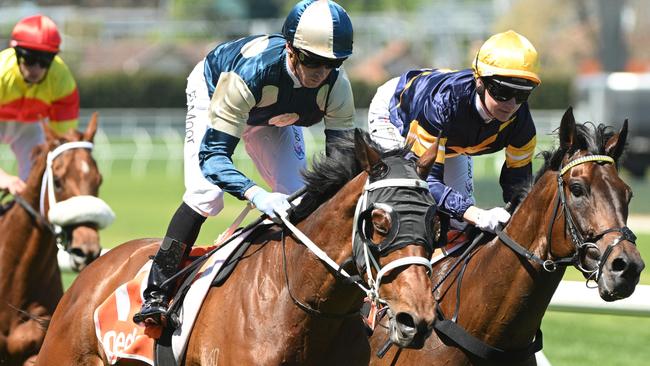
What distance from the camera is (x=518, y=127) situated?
5.31 m

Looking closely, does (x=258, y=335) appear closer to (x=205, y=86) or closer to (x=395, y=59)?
(x=205, y=86)

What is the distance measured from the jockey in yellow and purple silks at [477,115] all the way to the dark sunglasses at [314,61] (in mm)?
517

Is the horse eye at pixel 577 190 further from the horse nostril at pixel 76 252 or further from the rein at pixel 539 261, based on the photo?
the horse nostril at pixel 76 252

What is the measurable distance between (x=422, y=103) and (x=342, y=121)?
0.48 m

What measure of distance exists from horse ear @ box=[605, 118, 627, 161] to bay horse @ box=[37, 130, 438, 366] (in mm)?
986

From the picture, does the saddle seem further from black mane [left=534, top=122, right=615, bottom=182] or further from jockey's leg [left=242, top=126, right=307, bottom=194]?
black mane [left=534, top=122, right=615, bottom=182]

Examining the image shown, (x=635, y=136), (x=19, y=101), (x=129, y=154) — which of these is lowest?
(x=129, y=154)

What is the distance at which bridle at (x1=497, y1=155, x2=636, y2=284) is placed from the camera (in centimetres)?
437

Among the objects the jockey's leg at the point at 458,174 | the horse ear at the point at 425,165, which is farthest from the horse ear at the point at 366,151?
the jockey's leg at the point at 458,174

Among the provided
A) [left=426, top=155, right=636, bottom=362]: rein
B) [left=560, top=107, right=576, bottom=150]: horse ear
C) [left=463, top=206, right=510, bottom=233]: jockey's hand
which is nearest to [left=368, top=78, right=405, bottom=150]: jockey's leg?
[left=463, top=206, right=510, bottom=233]: jockey's hand

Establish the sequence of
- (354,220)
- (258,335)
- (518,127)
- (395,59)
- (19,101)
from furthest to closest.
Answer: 1. (395,59)
2. (19,101)
3. (518,127)
4. (258,335)
5. (354,220)

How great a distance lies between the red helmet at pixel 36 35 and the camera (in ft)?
22.3

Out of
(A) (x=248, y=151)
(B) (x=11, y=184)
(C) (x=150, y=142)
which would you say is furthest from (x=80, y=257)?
(C) (x=150, y=142)

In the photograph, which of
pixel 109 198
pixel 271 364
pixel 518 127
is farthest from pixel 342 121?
pixel 109 198
